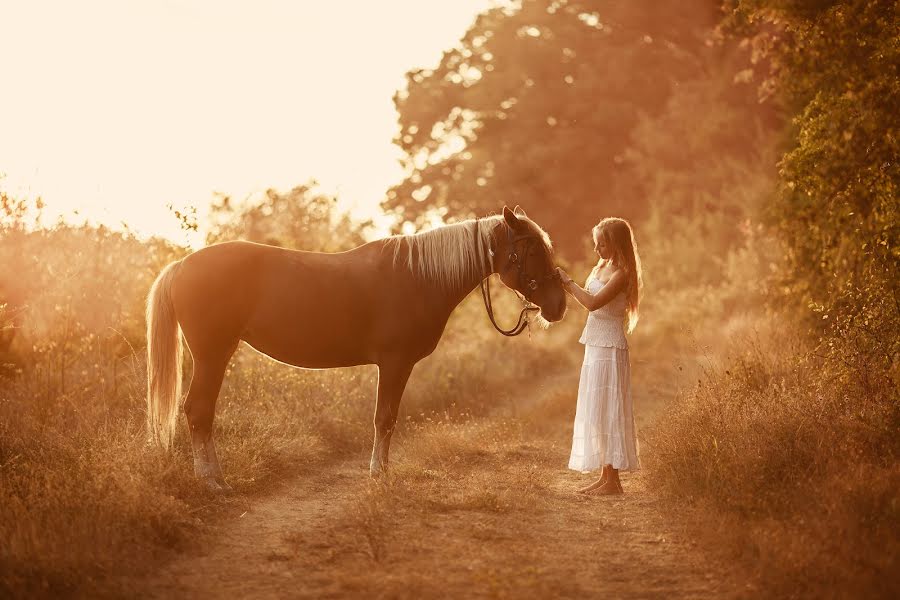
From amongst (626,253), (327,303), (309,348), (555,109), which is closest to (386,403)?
(309,348)

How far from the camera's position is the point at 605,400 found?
6.83 metres

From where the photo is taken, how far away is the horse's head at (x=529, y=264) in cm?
698

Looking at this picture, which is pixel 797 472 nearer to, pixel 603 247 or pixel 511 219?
pixel 603 247

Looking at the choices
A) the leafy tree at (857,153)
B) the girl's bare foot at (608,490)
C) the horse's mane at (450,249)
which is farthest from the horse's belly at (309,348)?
the leafy tree at (857,153)

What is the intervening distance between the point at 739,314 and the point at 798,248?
6.47m

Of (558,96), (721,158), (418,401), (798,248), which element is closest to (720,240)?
(721,158)

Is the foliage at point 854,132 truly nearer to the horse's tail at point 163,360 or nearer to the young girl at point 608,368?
the young girl at point 608,368

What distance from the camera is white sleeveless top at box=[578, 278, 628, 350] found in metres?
6.91

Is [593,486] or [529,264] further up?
[529,264]

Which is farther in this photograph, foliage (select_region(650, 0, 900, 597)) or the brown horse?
the brown horse

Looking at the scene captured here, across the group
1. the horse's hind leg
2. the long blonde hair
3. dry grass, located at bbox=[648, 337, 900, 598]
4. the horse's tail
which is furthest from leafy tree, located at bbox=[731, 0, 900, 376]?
the horse's tail

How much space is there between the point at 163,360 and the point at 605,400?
11.8 feet

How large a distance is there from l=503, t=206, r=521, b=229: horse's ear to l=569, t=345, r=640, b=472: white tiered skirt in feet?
4.09

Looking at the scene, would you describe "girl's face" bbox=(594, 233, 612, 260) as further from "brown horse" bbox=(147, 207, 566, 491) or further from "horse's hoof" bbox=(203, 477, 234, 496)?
"horse's hoof" bbox=(203, 477, 234, 496)
